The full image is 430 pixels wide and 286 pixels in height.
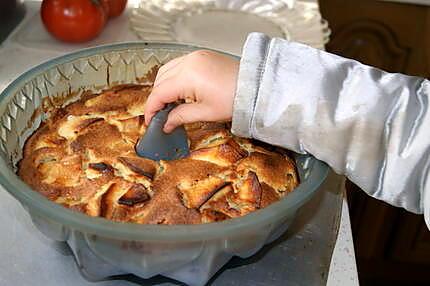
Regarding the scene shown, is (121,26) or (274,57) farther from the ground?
(274,57)

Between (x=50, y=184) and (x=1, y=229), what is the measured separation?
9 cm

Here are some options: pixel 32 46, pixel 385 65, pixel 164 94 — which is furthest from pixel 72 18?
pixel 385 65

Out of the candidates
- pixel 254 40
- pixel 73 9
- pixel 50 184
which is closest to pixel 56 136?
pixel 50 184

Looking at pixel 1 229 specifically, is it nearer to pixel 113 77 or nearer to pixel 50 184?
pixel 50 184

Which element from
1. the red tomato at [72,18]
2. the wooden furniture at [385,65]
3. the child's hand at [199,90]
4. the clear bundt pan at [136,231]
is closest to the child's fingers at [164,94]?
the child's hand at [199,90]

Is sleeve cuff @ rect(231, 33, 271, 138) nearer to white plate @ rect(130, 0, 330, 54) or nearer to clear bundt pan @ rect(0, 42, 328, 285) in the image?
clear bundt pan @ rect(0, 42, 328, 285)

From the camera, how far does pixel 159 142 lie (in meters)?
0.64

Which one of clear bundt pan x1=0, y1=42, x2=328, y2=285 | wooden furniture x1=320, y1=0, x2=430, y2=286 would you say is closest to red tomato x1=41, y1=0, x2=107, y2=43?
clear bundt pan x1=0, y1=42, x2=328, y2=285

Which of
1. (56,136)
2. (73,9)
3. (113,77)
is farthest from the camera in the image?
(73,9)

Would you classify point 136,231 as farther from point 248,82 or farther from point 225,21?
point 225,21

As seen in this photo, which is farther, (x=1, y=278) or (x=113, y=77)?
(x=113, y=77)

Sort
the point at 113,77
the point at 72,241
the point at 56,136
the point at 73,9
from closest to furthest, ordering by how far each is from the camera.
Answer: the point at 72,241 → the point at 56,136 → the point at 113,77 → the point at 73,9

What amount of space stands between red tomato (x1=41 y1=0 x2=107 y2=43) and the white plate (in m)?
0.08

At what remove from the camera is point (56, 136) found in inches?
26.5
